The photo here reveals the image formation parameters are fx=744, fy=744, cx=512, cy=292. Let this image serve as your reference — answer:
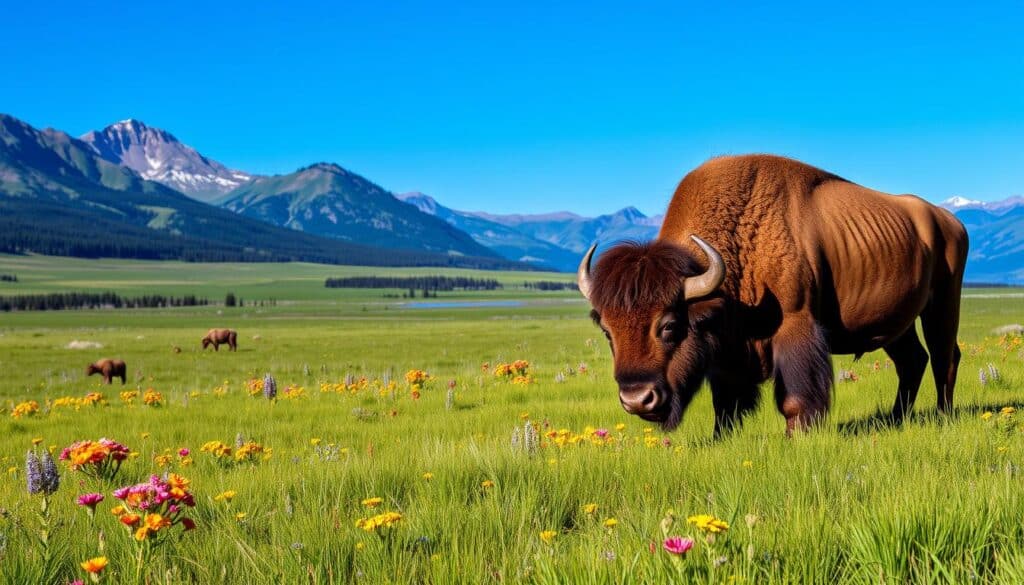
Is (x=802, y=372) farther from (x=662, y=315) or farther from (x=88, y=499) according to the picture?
(x=88, y=499)

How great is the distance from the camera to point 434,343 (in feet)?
167

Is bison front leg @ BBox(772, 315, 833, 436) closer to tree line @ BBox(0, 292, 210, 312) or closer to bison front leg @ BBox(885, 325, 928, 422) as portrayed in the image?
bison front leg @ BBox(885, 325, 928, 422)

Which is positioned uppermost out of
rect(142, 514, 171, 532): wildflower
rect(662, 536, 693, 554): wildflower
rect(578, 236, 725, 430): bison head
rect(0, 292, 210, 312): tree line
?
rect(578, 236, 725, 430): bison head

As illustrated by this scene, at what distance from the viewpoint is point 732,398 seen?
7648 millimetres

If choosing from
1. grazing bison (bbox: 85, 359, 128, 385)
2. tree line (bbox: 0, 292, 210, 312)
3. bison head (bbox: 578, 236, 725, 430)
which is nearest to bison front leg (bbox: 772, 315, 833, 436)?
bison head (bbox: 578, 236, 725, 430)

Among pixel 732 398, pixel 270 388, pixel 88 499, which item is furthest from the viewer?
pixel 270 388

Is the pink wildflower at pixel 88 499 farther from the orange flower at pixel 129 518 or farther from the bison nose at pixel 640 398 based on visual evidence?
the bison nose at pixel 640 398

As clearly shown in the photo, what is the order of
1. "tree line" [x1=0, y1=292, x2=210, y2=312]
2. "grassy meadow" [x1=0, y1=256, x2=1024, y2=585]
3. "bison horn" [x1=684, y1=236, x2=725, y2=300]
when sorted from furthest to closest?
"tree line" [x1=0, y1=292, x2=210, y2=312] < "bison horn" [x1=684, y1=236, x2=725, y2=300] < "grassy meadow" [x1=0, y1=256, x2=1024, y2=585]

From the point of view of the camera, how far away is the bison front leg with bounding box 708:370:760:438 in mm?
7430

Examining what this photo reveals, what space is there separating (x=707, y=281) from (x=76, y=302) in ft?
655

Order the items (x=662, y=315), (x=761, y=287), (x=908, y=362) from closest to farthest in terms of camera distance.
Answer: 1. (x=662, y=315)
2. (x=761, y=287)
3. (x=908, y=362)

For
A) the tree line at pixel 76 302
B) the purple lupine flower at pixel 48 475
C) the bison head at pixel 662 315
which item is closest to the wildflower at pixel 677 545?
the bison head at pixel 662 315

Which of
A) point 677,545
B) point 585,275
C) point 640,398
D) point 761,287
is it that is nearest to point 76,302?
point 585,275

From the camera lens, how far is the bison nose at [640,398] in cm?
577
